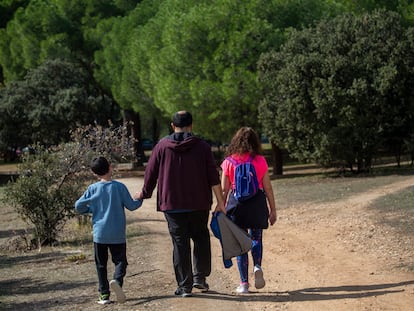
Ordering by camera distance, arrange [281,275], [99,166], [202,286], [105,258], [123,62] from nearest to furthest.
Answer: [99,166], [105,258], [202,286], [281,275], [123,62]

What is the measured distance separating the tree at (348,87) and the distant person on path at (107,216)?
1645cm

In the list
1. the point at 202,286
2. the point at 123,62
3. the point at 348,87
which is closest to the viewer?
the point at 202,286

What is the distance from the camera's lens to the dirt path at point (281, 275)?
746 centimetres

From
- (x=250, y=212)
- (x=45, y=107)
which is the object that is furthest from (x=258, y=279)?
(x=45, y=107)

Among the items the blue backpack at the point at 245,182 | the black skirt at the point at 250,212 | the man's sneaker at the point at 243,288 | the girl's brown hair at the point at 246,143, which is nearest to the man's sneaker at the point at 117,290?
the man's sneaker at the point at 243,288

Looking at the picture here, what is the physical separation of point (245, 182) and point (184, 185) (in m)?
0.68

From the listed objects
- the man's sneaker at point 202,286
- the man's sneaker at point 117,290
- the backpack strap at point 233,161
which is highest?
the backpack strap at point 233,161

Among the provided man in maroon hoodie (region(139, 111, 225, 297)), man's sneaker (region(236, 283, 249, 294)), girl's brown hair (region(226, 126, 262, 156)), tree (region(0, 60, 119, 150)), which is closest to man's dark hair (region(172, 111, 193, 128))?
man in maroon hoodie (region(139, 111, 225, 297))

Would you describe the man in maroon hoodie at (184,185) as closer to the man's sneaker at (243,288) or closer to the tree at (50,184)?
the man's sneaker at (243,288)

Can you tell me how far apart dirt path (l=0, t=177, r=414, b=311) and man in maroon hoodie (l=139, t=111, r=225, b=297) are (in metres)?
0.53

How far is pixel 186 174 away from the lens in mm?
7449

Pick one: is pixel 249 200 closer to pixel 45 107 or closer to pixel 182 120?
pixel 182 120

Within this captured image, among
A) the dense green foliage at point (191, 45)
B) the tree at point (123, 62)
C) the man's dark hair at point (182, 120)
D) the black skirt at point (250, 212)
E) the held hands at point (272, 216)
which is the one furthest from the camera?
the tree at point (123, 62)

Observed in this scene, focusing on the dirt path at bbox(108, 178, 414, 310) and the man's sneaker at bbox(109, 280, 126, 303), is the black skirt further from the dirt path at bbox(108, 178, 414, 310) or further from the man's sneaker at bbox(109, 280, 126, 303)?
the man's sneaker at bbox(109, 280, 126, 303)
